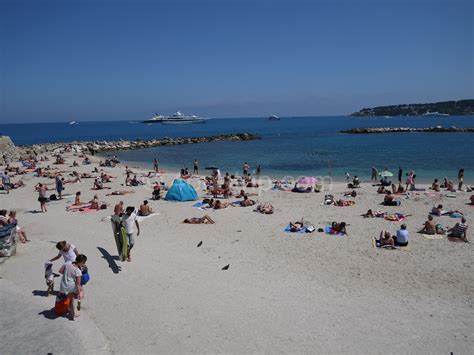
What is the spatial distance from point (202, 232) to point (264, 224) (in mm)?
2340

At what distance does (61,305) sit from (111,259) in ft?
9.44

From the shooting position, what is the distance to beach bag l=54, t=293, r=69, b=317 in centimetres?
644

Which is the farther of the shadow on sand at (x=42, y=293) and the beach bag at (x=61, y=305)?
the shadow on sand at (x=42, y=293)

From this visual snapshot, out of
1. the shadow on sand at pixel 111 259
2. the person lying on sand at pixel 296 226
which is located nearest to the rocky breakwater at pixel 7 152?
the shadow on sand at pixel 111 259

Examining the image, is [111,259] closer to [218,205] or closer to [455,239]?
[218,205]

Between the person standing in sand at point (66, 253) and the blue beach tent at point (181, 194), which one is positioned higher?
the person standing in sand at point (66, 253)

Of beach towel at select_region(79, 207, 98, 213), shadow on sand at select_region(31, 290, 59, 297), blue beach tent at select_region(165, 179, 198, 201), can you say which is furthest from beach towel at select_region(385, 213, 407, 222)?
beach towel at select_region(79, 207, 98, 213)

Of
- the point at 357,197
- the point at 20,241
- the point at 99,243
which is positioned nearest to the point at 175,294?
the point at 99,243

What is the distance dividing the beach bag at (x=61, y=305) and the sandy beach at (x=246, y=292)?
0.24 metres

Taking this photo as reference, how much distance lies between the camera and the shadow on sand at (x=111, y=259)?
28.3 ft

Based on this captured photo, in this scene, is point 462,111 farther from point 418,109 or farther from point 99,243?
point 99,243

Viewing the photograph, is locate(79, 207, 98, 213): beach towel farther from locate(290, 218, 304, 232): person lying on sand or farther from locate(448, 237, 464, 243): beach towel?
locate(448, 237, 464, 243): beach towel

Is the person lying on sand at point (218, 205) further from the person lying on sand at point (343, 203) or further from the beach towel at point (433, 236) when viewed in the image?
the beach towel at point (433, 236)

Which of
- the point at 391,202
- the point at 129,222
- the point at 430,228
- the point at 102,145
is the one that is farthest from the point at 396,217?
the point at 102,145
